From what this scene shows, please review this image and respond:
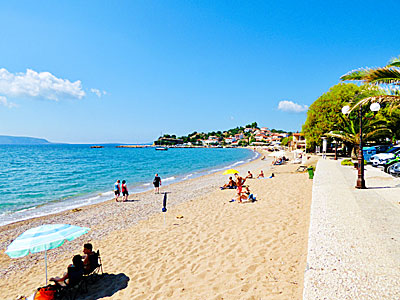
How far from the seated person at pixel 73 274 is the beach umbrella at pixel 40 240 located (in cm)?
53

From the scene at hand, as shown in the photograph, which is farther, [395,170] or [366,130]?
[366,130]

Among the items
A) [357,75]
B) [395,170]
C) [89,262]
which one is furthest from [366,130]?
[89,262]

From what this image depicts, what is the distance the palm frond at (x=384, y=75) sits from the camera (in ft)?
25.4

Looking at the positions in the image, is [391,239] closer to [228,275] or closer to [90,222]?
[228,275]

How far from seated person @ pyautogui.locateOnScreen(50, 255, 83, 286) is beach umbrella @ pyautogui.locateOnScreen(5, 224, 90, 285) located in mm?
533

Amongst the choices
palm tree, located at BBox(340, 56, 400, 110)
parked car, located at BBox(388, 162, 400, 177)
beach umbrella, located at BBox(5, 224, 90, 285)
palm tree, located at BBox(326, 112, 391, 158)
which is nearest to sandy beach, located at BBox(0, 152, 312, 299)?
beach umbrella, located at BBox(5, 224, 90, 285)

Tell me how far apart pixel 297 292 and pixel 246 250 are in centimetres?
223

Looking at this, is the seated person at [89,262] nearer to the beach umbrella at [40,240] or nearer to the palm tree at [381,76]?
the beach umbrella at [40,240]

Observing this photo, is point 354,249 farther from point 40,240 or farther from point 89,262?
point 40,240

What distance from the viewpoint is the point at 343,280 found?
3.71 m

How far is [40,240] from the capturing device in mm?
5102

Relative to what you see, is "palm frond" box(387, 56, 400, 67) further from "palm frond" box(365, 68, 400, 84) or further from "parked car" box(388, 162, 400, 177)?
"parked car" box(388, 162, 400, 177)

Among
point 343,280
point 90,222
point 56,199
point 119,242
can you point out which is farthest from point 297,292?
point 56,199

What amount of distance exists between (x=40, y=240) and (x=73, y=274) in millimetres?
1049
